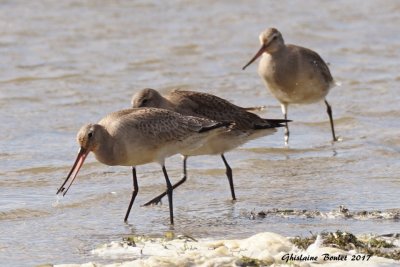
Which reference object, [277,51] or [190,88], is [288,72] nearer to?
[277,51]

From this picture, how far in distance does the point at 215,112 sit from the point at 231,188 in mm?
746

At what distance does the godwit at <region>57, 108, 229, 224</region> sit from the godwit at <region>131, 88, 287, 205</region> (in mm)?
466

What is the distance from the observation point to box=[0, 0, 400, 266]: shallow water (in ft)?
26.2

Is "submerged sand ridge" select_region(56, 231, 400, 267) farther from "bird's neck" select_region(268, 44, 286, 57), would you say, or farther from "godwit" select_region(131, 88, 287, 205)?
"bird's neck" select_region(268, 44, 286, 57)

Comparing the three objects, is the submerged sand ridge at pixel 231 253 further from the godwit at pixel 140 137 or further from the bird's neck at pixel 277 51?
the bird's neck at pixel 277 51

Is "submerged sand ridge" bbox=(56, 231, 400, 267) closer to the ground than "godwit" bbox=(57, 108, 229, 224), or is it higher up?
closer to the ground

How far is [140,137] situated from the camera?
791cm

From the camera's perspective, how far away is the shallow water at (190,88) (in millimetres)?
7996

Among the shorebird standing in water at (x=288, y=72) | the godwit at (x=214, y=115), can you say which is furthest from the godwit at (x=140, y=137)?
the shorebird standing in water at (x=288, y=72)

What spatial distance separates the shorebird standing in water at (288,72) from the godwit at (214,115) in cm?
244

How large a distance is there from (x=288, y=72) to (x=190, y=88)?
188cm

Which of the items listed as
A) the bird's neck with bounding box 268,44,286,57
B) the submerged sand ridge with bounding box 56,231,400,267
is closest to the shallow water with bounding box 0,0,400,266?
the submerged sand ridge with bounding box 56,231,400,267

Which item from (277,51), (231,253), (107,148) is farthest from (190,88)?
(231,253)

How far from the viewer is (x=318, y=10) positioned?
18.1 m
